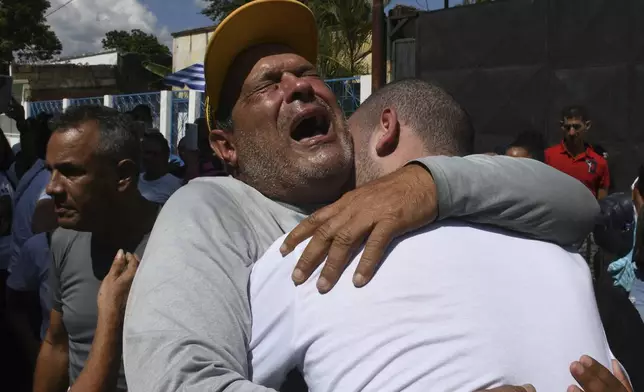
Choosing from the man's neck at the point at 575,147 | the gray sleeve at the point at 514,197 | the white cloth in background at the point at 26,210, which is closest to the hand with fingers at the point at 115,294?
the gray sleeve at the point at 514,197

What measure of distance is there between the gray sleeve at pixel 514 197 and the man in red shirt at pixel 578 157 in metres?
4.45

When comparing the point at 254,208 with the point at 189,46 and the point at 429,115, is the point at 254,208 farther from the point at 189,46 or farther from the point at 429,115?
the point at 189,46

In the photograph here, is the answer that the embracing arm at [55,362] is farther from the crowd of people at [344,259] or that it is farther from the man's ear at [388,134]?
the man's ear at [388,134]

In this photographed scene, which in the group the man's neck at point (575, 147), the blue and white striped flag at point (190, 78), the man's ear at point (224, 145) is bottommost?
the man's neck at point (575, 147)

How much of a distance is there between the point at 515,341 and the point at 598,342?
0.78ft

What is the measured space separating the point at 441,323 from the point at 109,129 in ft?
6.12

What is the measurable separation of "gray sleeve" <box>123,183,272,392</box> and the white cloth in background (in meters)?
2.94

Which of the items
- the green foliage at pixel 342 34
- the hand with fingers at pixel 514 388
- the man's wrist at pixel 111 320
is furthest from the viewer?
the green foliage at pixel 342 34

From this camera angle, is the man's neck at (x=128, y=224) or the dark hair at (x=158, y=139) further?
the dark hair at (x=158, y=139)

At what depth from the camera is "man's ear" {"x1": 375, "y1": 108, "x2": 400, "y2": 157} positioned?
58.9 inches

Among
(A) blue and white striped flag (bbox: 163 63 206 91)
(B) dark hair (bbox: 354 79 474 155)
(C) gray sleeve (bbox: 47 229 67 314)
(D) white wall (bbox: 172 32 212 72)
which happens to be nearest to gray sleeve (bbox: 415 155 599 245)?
(B) dark hair (bbox: 354 79 474 155)

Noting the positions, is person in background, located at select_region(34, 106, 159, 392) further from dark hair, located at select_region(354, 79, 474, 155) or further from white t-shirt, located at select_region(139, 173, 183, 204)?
white t-shirt, located at select_region(139, 173, 183, 204)

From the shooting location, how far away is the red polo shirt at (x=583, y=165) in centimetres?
558

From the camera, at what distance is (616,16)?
21.2ft
